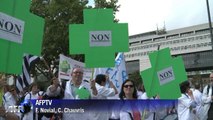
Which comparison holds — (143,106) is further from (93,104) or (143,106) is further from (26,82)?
(26,82)

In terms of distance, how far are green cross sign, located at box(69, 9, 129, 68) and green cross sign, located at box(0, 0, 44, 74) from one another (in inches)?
43.9

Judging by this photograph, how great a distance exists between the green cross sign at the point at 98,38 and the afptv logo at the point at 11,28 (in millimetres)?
1428

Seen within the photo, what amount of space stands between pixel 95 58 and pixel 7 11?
6.38ft

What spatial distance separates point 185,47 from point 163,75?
104094 millimetres

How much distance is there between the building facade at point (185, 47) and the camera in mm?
106438

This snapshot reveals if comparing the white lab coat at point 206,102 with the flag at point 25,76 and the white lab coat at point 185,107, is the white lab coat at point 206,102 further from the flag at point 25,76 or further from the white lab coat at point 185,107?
the flag at point 25,76

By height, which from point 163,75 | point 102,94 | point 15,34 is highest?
point 15,34

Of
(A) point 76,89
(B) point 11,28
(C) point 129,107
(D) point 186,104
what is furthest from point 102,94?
(D) point 186,104

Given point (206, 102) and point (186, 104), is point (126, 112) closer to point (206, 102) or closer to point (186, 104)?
point (186, 104)

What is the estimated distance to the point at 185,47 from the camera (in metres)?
110

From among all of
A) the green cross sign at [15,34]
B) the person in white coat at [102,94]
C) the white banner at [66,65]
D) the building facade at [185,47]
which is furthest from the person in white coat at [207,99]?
the building facade at [185,47]

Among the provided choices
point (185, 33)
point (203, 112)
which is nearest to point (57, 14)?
point (203, 112)

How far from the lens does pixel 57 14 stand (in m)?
29.1

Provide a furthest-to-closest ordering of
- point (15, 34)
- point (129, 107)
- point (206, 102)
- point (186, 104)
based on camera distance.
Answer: point (206, 102), point (186, 104), point (129, 107), point (15, 34)
